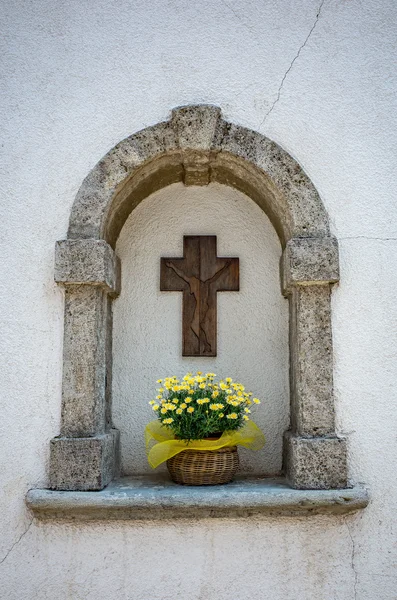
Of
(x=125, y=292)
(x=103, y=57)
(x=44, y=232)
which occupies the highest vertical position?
(x=103, y=57)

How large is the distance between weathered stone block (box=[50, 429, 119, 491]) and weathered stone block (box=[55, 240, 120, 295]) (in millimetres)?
829

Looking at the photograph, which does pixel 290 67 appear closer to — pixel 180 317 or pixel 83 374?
pixel 180 317

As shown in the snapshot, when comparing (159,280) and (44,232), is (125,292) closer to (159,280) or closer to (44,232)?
(159,280)

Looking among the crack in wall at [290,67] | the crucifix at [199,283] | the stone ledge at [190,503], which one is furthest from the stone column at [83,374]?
the crack in wall at [290,67]

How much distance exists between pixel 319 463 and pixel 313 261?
3.45 feet

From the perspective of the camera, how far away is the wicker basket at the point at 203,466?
3.11m

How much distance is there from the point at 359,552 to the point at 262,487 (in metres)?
0.57

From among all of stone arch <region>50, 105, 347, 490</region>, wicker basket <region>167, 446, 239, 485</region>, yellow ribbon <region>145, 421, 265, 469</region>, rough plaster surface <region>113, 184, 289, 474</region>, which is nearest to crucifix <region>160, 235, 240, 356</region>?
rough plaster surface <region>113, 184, 289, 474</region>

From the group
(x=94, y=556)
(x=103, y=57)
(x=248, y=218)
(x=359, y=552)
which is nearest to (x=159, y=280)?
(x=248, y=218)

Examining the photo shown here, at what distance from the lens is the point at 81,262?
316 cm

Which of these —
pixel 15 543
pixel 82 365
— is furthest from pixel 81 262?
pixel 15 543

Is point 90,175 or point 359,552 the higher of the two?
point 90,175

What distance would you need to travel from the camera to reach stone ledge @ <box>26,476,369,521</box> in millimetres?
2916

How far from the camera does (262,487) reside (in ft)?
10.2
